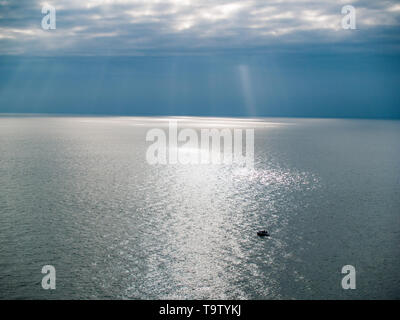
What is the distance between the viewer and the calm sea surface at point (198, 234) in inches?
1008

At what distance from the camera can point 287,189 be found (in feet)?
180

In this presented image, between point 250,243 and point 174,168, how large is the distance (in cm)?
4395

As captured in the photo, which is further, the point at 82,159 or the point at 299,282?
the point at 82,159

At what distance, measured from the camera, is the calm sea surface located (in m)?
25.6

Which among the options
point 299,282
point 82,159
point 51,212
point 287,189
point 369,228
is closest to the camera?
point 299,282

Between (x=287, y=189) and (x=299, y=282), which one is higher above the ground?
(x=287, y=189)

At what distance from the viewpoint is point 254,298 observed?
2402 centimetres

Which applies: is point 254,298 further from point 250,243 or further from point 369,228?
point 369,228

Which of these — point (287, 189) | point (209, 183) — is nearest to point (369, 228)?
point (287, 189)

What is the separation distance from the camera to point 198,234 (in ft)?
116
